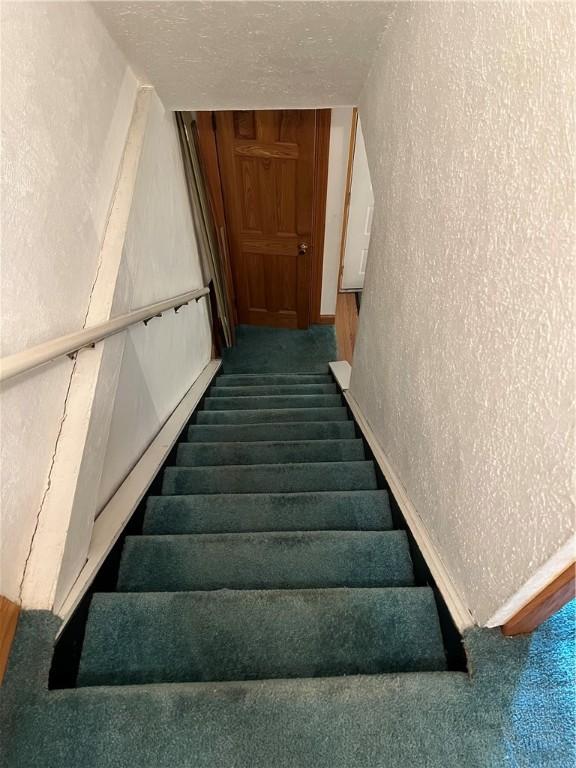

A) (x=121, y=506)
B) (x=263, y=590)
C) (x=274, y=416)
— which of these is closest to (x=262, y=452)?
(x=274, y=416)

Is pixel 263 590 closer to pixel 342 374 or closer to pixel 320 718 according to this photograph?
pixel 320 718

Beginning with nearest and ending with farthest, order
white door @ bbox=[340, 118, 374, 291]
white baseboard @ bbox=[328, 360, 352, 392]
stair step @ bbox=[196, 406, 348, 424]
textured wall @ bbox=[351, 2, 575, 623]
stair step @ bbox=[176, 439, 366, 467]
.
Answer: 1. textured wall @ bbox=[351, 2, 575, 623]
2. stair step @ bbox=[176, 439, 366, 467]
3. stair step @ bbox=[196, 406, 348, 424]
4. white baseboard @ bbox=[328, 360, 352, 392]
5. white door @ bbox=[340, 118, 374, 291]

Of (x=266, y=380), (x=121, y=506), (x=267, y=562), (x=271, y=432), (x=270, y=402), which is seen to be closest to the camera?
(x=267, y=562)

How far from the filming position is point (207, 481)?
162 cm

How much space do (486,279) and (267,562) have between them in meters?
0.92

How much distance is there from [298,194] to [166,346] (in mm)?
2052

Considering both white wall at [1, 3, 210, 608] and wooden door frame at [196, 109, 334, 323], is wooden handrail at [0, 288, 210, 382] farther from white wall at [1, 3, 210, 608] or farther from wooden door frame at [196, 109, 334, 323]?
wooden door frame at [196, 109, 334, 323]

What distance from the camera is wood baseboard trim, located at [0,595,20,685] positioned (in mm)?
800

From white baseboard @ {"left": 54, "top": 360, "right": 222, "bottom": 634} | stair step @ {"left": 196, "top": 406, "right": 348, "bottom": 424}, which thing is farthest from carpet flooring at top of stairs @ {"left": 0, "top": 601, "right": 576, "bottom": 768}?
stair step @ {"left": 196, "top": 406, "right": 348, "bottom": 424}

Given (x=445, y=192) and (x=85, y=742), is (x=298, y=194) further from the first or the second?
(x=85, y=742)

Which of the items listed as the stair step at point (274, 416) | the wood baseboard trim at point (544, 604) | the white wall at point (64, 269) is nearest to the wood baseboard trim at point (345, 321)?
the stair step at point (274, 416)

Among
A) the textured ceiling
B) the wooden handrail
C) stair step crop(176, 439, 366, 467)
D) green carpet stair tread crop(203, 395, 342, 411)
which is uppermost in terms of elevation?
the textured ceiling

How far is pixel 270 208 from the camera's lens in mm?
3490

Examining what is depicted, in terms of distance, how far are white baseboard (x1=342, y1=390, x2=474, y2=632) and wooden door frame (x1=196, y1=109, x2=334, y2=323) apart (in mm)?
2531
